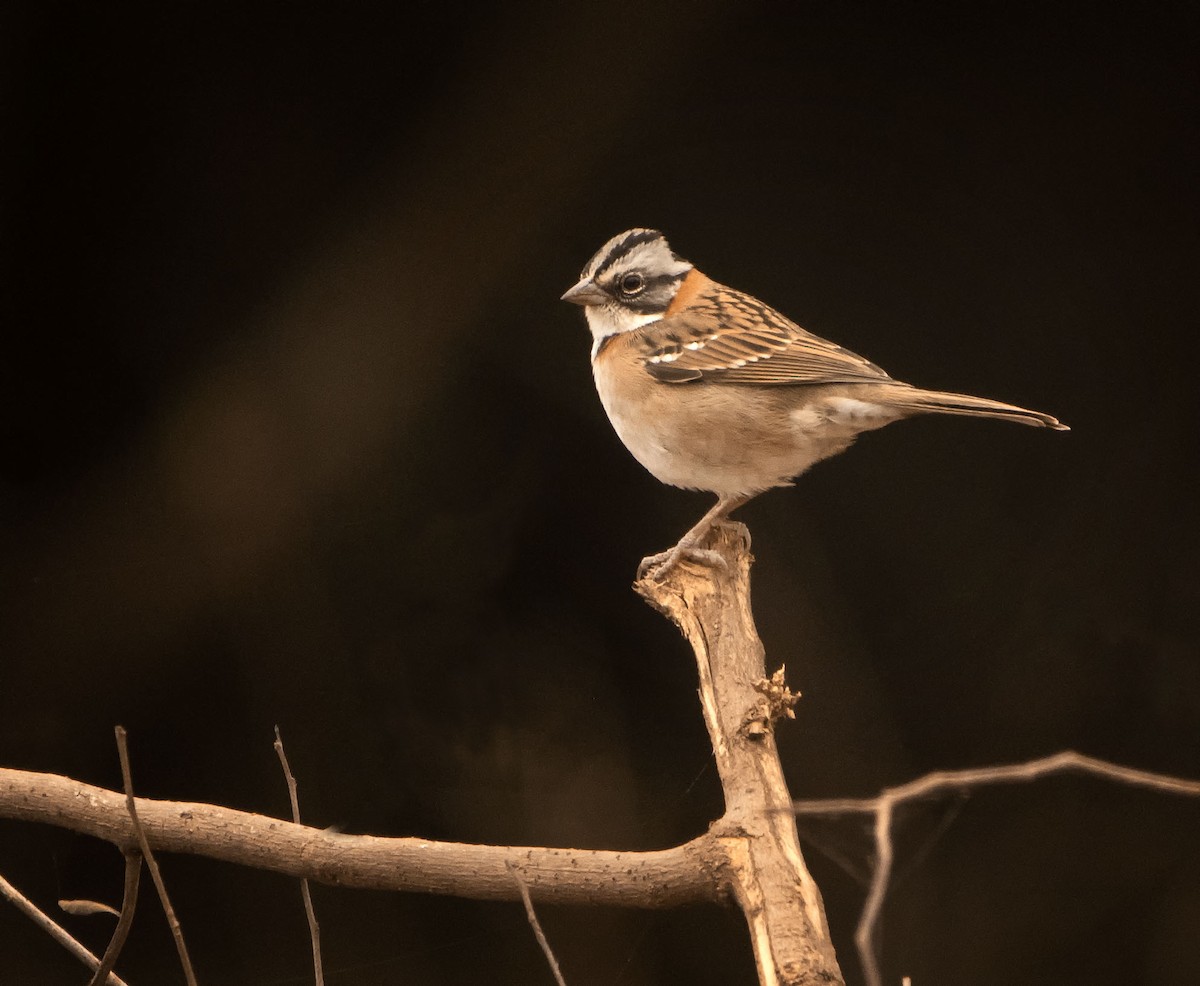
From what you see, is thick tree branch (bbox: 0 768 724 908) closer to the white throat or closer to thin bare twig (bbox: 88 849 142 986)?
thin bare twig (bbox: 88 849 142 986)

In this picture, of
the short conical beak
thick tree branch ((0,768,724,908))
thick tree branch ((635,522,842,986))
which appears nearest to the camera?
thick tree branch ((635,522,842,986))

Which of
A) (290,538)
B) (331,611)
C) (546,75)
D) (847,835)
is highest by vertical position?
(546,75)

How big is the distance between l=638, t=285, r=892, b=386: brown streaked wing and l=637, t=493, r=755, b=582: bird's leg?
0.78 ft

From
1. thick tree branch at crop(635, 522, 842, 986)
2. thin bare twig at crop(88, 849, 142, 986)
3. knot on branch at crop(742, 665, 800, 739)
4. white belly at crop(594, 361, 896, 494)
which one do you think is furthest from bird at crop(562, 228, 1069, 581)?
thin bare twig at crop(88, 849, 142, 986)

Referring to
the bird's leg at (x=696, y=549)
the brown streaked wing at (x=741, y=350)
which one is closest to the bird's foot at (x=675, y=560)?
the bird's leg at (x=696, y=549)

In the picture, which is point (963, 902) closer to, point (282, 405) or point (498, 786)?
point (498, 786)

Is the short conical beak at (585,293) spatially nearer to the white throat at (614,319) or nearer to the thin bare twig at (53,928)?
the white throat at (614,319)

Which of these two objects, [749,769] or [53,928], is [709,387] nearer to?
[749,769]

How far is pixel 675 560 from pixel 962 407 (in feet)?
1.83

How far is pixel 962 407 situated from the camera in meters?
1.78

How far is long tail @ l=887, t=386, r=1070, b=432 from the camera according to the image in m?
1.68

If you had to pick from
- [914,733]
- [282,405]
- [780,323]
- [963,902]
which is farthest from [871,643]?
[282,405]

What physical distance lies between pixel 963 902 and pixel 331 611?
128 centimetres

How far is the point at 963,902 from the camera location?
216 cm
